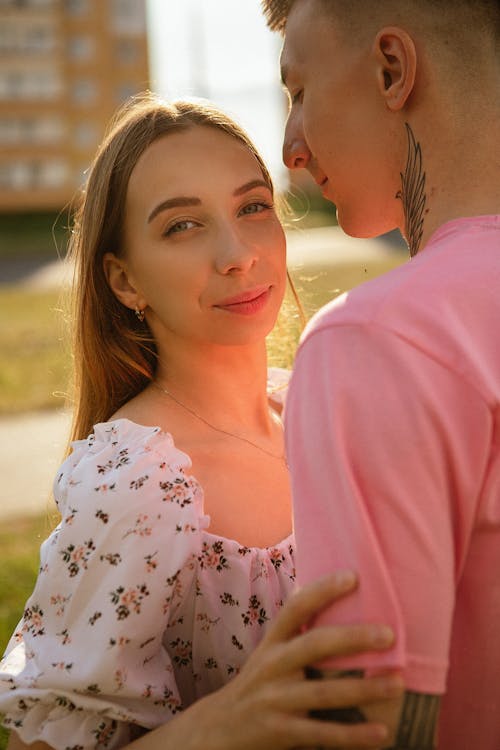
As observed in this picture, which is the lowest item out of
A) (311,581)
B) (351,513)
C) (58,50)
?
(58,50)

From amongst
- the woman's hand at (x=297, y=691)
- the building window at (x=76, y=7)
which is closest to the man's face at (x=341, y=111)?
the woman's hand at (x=297, y=691)

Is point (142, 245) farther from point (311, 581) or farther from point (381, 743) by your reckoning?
point (381, 743)

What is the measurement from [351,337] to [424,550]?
315mm

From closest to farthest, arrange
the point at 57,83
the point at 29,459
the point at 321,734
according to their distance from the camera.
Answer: the point at 321,734 < the point at 29,459 < the point at 57,83

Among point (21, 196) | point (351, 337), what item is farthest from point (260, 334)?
point (21, 196)

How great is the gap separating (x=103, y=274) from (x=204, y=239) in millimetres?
395

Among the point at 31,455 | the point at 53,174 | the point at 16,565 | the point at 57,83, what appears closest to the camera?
the point at 16,565

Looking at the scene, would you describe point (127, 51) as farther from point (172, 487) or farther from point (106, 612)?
point (106, 612)

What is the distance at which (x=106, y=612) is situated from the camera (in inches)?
77.4

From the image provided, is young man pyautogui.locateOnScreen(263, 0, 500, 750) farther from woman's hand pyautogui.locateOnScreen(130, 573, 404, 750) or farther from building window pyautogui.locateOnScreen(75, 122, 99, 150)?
building window pyautogui.locateOnScreen(75, 122, 99, 150)

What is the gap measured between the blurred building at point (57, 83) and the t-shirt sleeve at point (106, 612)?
45864mm

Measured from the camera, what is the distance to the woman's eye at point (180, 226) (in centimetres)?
240

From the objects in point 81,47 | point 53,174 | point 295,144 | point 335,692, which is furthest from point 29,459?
point 81,47

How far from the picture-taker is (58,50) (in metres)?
48.3
